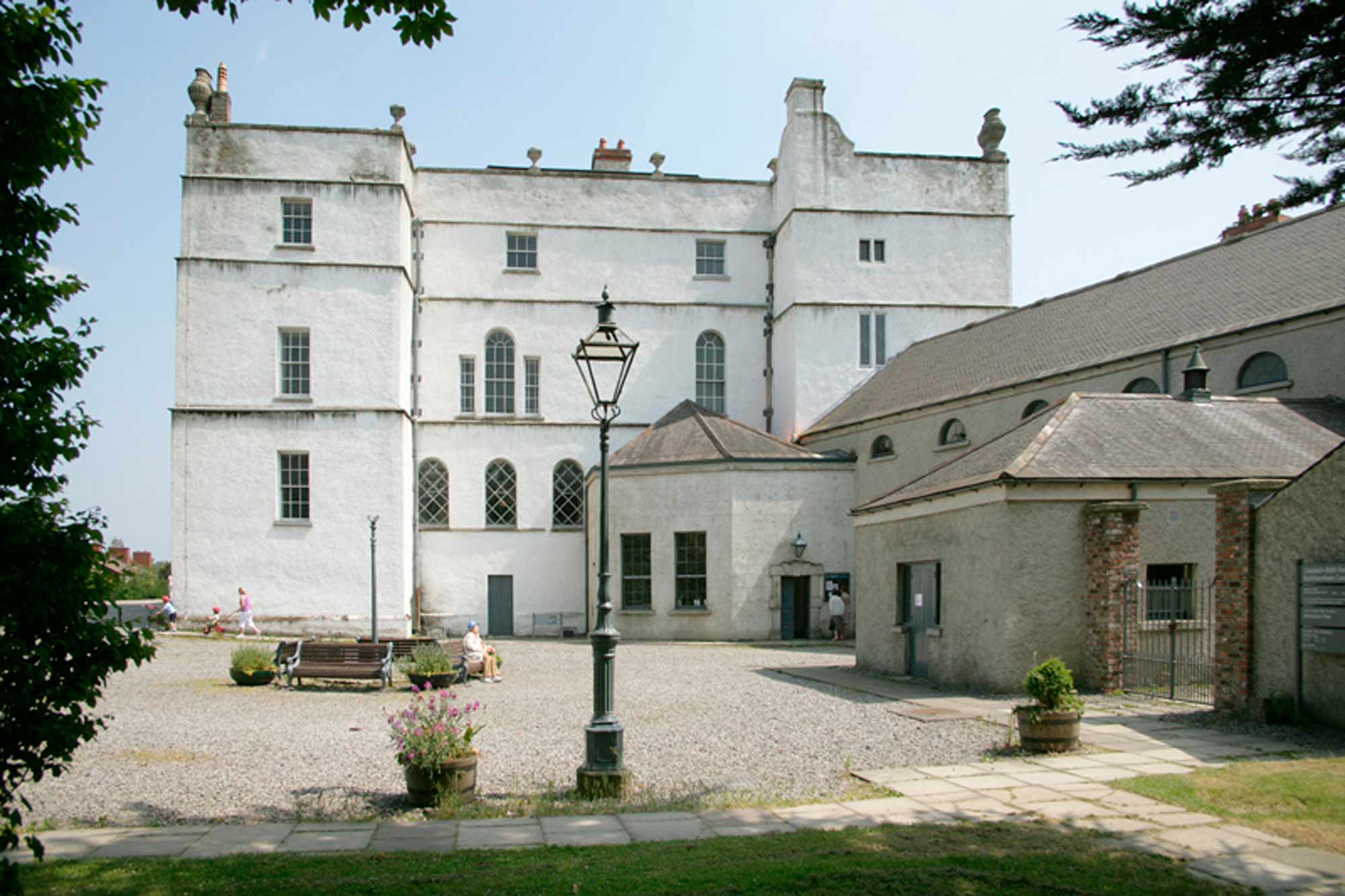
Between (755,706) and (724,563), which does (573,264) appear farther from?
(755,706)

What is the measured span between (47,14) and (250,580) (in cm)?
2751

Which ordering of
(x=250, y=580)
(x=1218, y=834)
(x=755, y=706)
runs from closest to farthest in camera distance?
1. (x=1218, y=834)
2. (x=755, y=706)
3. (x=250, y=580)

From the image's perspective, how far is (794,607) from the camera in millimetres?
29641

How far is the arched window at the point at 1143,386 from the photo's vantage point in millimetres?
22828

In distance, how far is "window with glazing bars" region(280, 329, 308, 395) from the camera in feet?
107

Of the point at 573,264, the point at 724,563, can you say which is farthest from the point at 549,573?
the point at 573,264

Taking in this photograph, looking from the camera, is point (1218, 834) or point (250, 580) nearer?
point (1218, 834)

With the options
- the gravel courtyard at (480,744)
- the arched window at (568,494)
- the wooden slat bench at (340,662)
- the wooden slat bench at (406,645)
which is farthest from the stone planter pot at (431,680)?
the arched window at (568,494)

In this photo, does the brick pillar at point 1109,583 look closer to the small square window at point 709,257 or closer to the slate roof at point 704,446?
the slate roof at point 704,446

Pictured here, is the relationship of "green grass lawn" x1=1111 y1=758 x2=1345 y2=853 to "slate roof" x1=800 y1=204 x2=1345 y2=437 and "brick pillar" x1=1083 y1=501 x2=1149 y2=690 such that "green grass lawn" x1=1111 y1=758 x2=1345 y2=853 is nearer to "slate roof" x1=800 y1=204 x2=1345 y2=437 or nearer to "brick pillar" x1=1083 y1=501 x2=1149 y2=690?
"brick pillar" x1=1083 y1=501 x2=1149 y2=690

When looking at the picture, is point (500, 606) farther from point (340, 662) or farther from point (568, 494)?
point (340, 662)

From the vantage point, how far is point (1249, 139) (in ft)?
20.9

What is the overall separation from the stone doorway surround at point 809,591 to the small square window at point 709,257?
39.6ft

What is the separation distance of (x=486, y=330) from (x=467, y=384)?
6.12 feet
